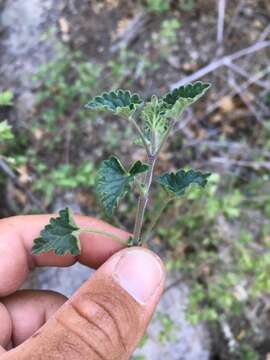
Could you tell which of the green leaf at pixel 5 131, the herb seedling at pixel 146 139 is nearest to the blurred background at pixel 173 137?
the green leaf at pixel 5 131

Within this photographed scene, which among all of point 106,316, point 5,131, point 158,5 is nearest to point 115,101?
point 106,316

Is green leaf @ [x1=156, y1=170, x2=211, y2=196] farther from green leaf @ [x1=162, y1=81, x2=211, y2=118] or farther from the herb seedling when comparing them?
green leaf @ [x1=162, y1=81, x2=211, y2=118]

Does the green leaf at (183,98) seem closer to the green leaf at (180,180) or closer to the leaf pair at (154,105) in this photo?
the leaf pair at (154,105)

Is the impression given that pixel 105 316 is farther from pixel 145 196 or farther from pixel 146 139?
pixel 146 139

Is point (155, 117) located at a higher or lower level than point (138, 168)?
Answer: higher

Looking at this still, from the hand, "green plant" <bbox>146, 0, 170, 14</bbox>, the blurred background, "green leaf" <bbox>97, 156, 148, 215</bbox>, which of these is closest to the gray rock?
the blurred background

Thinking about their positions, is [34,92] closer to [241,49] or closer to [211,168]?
[211,168]

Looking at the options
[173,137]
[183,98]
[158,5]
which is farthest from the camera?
[158,5]
